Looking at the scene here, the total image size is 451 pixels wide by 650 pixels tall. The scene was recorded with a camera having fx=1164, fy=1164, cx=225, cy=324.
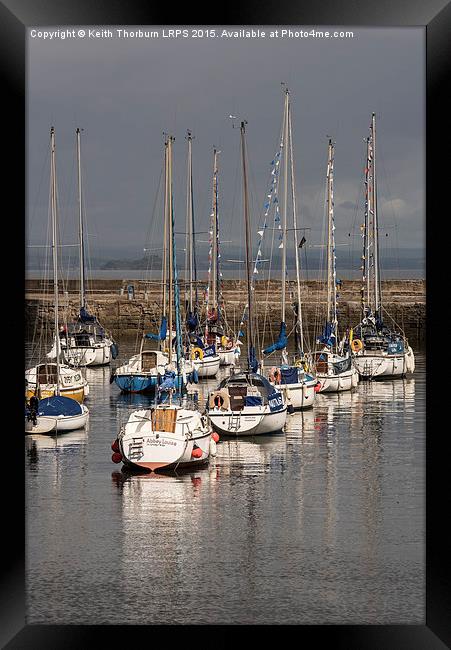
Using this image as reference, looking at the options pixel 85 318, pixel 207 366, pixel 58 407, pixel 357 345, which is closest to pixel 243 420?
pixel 58 407

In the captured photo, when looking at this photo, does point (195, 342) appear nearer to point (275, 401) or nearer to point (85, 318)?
point (85, 318)

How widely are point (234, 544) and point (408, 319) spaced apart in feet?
190

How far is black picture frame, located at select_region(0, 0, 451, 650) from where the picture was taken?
29.4 ft

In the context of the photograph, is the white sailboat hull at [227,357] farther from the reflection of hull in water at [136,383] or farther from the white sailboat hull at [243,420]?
the white sailboat hull at [243,420]

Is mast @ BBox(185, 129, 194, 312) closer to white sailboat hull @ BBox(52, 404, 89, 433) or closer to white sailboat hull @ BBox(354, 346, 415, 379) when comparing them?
white sailboat hull @ BBox(354, 346, 415, 379)

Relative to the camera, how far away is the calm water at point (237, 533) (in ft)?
47.4

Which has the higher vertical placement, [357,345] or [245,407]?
[357,345]

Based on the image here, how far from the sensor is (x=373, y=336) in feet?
161

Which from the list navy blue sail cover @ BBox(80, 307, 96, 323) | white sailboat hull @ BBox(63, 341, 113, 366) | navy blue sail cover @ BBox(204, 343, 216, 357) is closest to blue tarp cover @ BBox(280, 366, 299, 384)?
navy blue sail cover @ BBox(204, 343, 216, 357)

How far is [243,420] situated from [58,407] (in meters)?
4.94

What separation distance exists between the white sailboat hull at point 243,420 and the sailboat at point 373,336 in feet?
56.8
